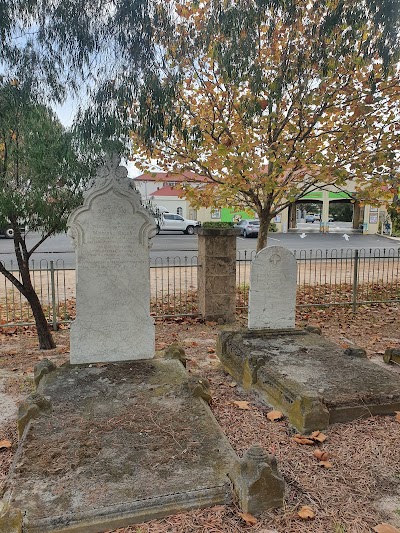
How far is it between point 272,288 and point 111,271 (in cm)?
252

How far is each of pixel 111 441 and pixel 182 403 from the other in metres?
0.84

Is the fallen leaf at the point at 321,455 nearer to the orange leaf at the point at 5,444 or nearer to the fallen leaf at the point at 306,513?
the fallen leaf at the point at 306,513

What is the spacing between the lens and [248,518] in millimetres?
2637

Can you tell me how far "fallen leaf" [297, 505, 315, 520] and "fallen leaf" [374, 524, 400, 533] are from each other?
38cm

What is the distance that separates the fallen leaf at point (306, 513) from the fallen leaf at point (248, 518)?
0.30 metres

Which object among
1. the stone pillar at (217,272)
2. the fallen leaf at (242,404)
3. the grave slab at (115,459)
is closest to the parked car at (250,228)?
the stone pillar at (217,272)

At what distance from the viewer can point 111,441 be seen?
3291 mm

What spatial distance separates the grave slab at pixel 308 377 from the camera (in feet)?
13.3

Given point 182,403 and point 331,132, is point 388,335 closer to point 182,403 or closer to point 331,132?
point 331,132

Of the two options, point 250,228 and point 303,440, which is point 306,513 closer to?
point 303,440

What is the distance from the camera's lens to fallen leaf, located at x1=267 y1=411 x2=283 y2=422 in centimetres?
423

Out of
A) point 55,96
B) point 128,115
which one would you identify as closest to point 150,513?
point 128,115

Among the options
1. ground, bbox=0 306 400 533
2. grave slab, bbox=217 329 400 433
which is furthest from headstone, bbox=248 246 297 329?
ground, bbox=0 306 400 533

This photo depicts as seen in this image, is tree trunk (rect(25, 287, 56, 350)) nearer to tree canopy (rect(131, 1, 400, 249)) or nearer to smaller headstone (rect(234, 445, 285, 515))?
tree canopy (rect(131, 1, 400, 249))
